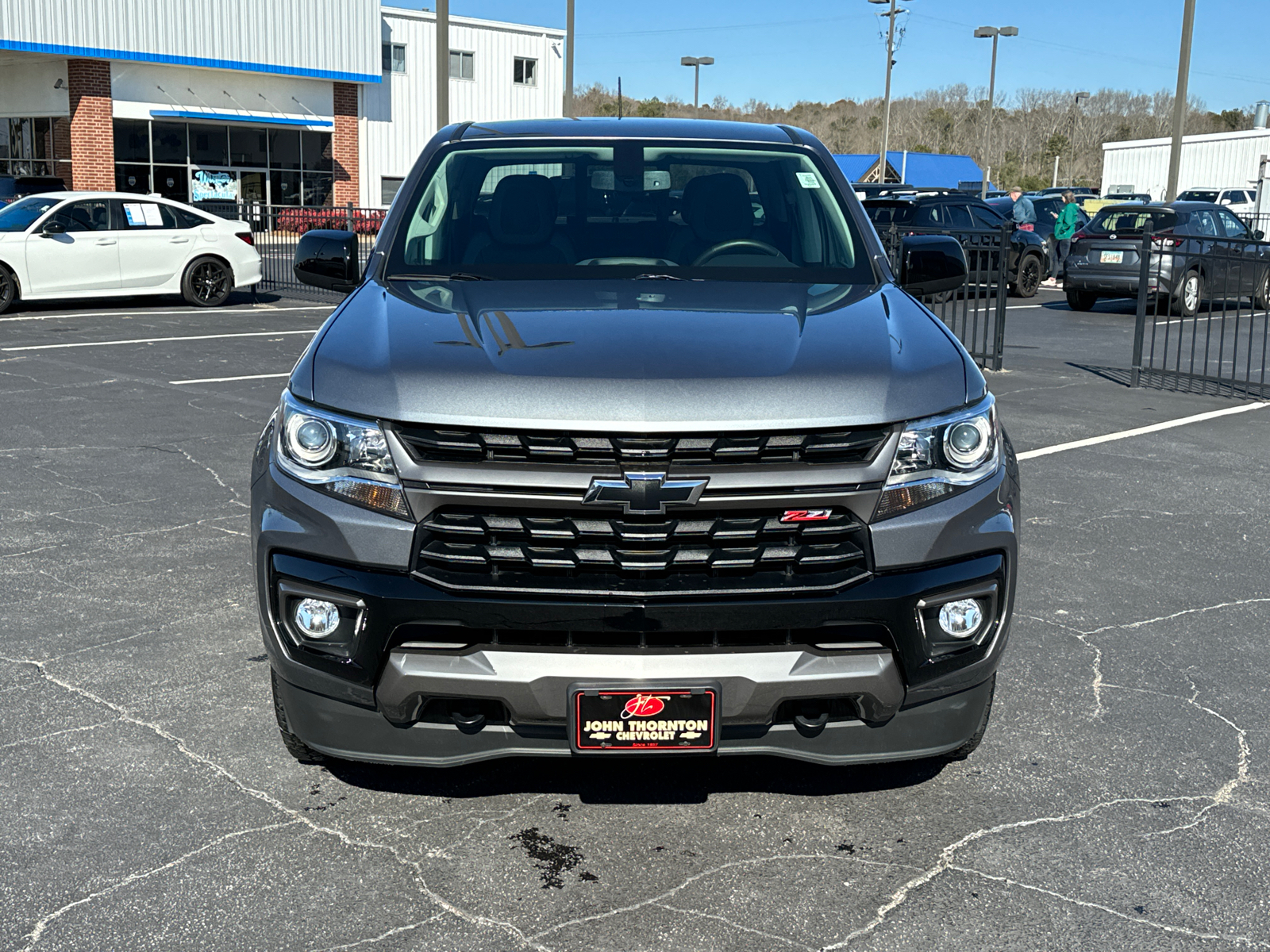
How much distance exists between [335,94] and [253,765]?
4007 centimetres

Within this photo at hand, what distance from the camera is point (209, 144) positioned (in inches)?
1506

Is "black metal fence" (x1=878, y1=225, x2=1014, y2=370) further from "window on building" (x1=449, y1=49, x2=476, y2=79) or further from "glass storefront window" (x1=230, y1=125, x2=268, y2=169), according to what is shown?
"window on building" (x1=449, y1=49, x2=476, y2=79)

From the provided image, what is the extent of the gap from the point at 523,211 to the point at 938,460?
195cm

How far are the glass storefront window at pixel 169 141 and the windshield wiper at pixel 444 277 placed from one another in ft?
118

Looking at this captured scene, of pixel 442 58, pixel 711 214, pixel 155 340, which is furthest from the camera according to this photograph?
pixel 442 58

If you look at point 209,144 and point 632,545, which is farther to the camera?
point 209,144

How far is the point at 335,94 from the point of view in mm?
41156

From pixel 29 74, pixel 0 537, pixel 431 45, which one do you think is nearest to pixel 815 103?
pixel 431 45

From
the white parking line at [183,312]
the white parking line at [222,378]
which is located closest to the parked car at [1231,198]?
the white parking line at [183,312]

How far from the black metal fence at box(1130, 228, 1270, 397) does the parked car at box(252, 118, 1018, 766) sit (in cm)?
714

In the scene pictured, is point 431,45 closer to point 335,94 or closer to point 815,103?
point 335,94

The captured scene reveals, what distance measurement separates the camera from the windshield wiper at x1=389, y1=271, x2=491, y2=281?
14.0 ft

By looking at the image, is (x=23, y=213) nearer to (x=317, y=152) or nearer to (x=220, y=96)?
(x=220, y=96)

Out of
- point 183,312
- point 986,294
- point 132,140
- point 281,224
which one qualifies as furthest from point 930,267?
point 132,140
